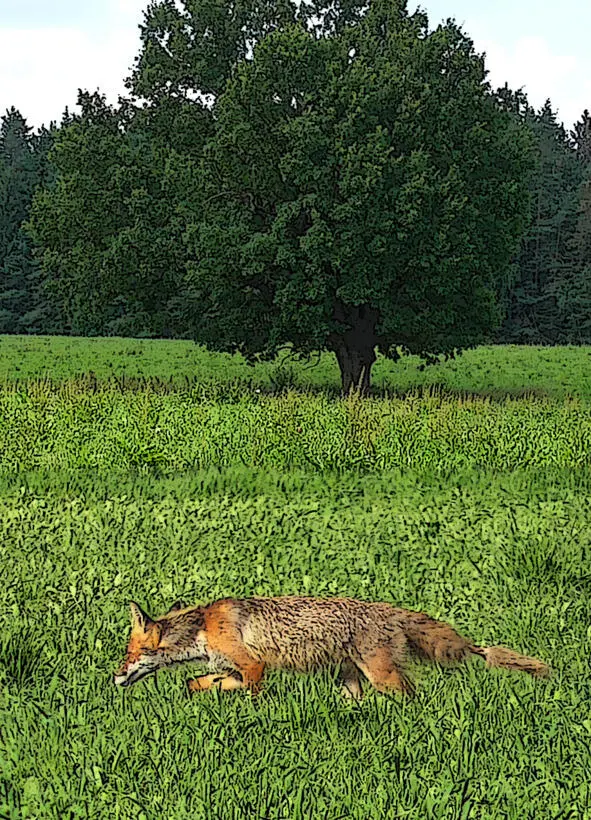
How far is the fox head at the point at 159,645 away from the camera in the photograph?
5.25 meters

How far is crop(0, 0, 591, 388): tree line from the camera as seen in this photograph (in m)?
24.4

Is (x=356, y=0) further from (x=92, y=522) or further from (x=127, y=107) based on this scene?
(x=92, y=522)

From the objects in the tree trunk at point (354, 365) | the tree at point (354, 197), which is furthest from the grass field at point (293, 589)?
the tree trunk at point (354, 365)

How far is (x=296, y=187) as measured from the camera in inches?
1033

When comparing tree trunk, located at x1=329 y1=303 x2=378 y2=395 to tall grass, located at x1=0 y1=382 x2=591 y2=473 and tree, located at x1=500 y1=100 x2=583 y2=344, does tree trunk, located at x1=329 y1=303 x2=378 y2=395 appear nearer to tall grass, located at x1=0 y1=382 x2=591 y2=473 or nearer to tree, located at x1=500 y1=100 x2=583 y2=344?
tall grass, located at x1=0 y1=382 x2=591 y2=473

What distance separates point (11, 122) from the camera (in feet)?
333

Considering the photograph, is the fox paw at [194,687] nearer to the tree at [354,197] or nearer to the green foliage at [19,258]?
the tree at [354,197]

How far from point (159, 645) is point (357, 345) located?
74.3ft

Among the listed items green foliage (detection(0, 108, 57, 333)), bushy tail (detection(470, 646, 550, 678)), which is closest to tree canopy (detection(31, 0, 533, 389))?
bushy tail (detection(470, 646, 550, 678))

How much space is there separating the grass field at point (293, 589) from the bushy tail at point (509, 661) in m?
0.06

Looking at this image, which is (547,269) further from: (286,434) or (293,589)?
(293,589)

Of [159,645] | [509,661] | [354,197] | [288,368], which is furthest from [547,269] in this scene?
[159,645]

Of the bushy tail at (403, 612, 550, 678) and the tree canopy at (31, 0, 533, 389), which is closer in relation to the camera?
the bushy tail at (403, 612, 550, 678)

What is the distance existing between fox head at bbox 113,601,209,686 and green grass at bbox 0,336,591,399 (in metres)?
23.2
